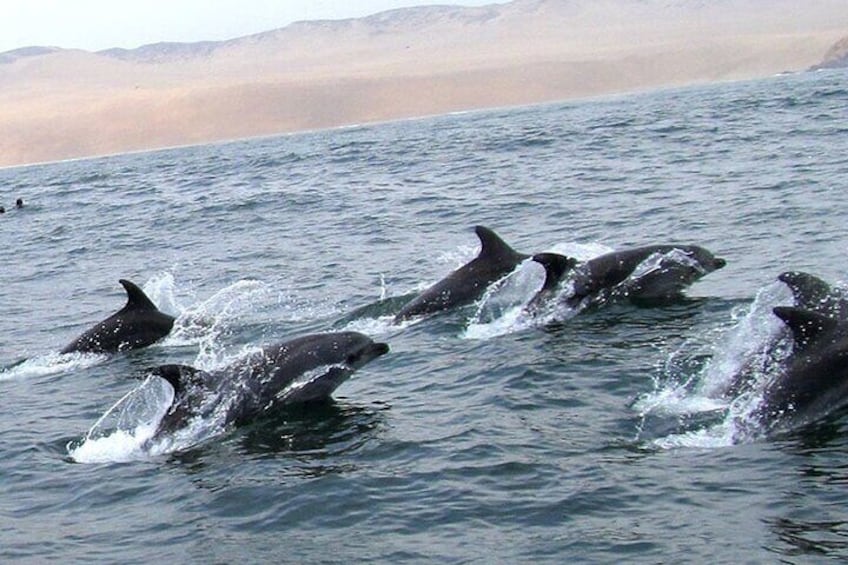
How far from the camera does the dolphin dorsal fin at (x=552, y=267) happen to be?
1722 cm

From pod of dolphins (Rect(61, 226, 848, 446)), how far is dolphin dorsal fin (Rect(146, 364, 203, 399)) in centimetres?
1

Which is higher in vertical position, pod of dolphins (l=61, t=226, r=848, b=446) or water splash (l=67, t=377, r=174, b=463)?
pod of dolphins (l=61, t=226, r=848, b=446)

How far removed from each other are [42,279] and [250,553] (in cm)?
2102

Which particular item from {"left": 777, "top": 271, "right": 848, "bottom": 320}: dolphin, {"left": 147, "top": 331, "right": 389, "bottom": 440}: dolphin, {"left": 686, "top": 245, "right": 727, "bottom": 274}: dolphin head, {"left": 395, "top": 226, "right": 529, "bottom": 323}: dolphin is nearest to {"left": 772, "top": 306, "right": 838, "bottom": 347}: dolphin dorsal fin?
{"left": 777, "top": 271, "right": 848, "bottom": 320}: dolphin

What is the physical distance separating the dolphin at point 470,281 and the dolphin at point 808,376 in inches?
274

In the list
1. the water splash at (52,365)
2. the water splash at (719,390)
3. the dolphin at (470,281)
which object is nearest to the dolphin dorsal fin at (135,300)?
the water splash at (52,365)

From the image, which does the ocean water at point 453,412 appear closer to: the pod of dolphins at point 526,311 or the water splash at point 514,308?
the water splash at point 514,308

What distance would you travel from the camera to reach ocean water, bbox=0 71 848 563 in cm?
1028

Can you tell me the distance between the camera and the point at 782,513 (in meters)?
9.84

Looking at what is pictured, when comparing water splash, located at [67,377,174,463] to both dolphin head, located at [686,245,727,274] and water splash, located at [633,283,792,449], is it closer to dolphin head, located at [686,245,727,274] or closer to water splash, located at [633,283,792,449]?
water splash, located at [633,283,792,449]

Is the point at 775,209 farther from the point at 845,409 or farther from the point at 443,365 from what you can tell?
the point at 845,409

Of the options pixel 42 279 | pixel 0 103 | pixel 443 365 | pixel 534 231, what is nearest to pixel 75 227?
pixel 42 279

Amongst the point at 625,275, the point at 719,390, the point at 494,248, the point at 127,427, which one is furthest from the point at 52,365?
the point at 719,390

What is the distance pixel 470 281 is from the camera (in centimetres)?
1888
